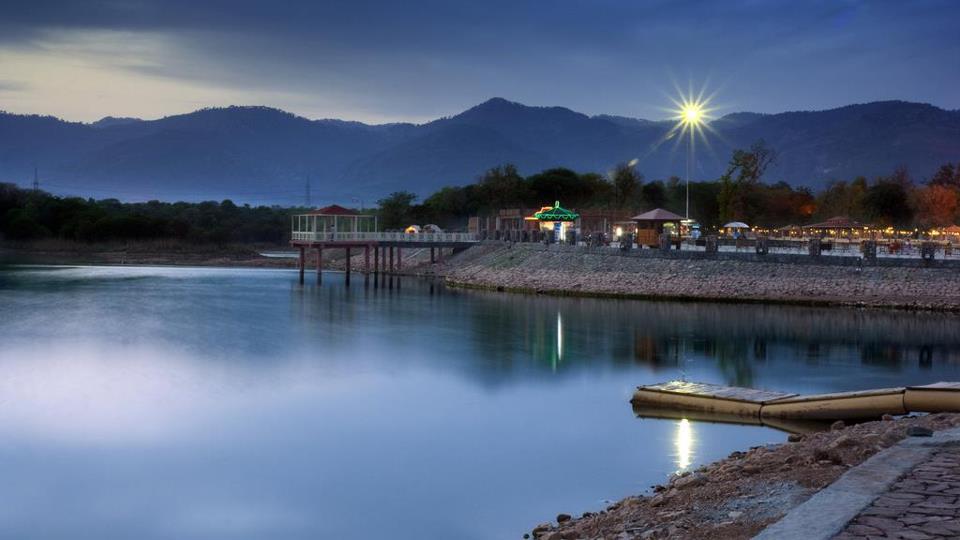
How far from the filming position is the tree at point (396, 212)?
103 meters

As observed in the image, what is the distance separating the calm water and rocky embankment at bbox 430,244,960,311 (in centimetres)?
275

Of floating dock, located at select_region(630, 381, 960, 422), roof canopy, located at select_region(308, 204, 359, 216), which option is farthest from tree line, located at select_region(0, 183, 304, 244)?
floating dock, located at select_region(630, 381, 960, 422)

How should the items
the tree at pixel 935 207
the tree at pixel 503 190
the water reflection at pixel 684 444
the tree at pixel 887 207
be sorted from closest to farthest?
the water reflection at pixel 684 444
the tree at pixel 935 207
the tree at pixel 887 207
the tree at pixel 503 190

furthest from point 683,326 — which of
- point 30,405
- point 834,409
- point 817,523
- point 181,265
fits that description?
point 181,265

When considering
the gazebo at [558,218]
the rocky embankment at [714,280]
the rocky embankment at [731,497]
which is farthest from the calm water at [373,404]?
the gazebo at [558,218]

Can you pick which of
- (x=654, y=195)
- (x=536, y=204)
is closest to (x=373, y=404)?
(x=536, y=204)

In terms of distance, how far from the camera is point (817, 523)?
941 centimetres

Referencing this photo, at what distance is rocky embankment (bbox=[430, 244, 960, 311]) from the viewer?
4409cm

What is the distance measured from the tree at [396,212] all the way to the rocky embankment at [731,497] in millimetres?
88022

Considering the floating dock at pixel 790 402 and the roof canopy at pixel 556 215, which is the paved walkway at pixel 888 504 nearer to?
the floating dock at pixel 790 402

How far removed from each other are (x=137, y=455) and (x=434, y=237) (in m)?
55.7

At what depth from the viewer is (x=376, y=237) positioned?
2849 inches

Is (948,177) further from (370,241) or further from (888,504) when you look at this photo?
(888,504)

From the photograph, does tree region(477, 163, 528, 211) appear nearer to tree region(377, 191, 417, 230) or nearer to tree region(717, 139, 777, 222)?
tree region(377, 191, 417, 230)
